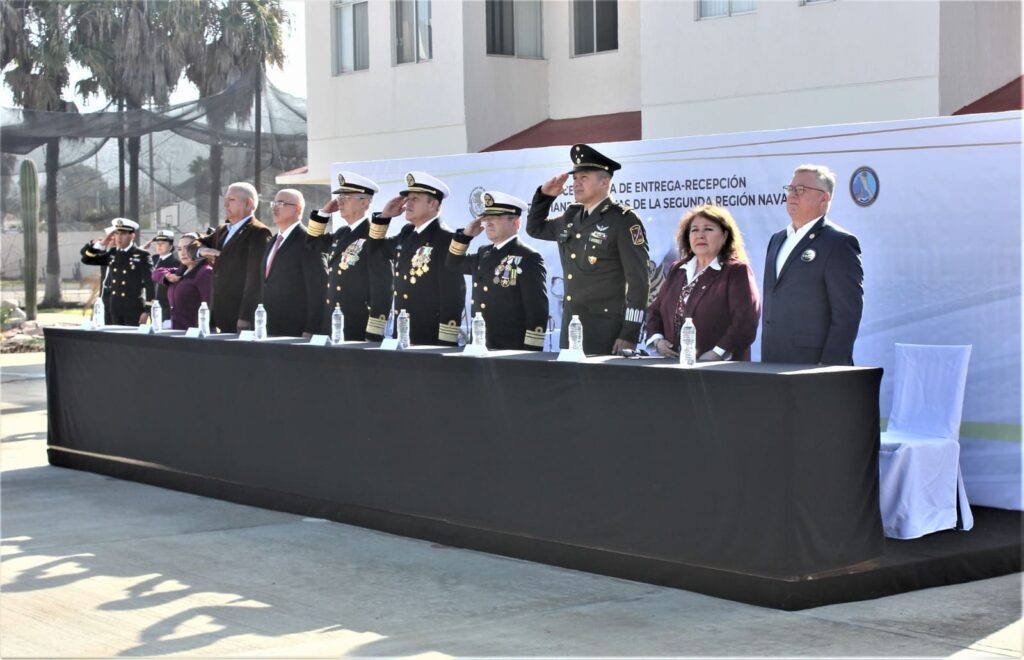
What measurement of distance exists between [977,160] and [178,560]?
438cm

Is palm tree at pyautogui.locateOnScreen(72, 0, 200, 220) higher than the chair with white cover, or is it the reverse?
palm tree at pyautogui.locateOnScreen(72, 0, 200, 220)

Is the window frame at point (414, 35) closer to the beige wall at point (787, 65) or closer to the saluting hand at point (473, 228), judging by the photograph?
the beige wall at point (787, 65)

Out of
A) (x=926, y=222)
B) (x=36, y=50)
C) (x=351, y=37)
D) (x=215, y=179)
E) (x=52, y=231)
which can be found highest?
(x=36, y=50)

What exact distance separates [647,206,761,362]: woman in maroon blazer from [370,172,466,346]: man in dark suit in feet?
5.22

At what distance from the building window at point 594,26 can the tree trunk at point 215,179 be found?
651 centimetres

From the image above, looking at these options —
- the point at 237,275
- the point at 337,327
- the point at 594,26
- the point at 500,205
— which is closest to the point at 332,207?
the point at 237,275

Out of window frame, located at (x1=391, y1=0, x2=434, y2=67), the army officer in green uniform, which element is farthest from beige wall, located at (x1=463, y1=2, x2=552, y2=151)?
the army officer in green uniform

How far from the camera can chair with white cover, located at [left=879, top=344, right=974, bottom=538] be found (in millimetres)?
6051

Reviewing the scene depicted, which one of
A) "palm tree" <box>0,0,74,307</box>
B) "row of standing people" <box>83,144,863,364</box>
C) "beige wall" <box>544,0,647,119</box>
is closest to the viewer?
"row of standing people" <box>83,144,863,364</box>

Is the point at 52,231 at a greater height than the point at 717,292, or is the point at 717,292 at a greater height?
the point at 52,231

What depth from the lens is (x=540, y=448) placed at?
605 centimetres

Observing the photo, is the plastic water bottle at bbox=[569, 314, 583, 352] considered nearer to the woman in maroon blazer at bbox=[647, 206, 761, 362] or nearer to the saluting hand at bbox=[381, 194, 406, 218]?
the woman in maroon blazer at bbox=[647, 206, 761, 362]

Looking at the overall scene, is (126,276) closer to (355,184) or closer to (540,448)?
(355,184)

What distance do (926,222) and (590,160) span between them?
6.25 feet
